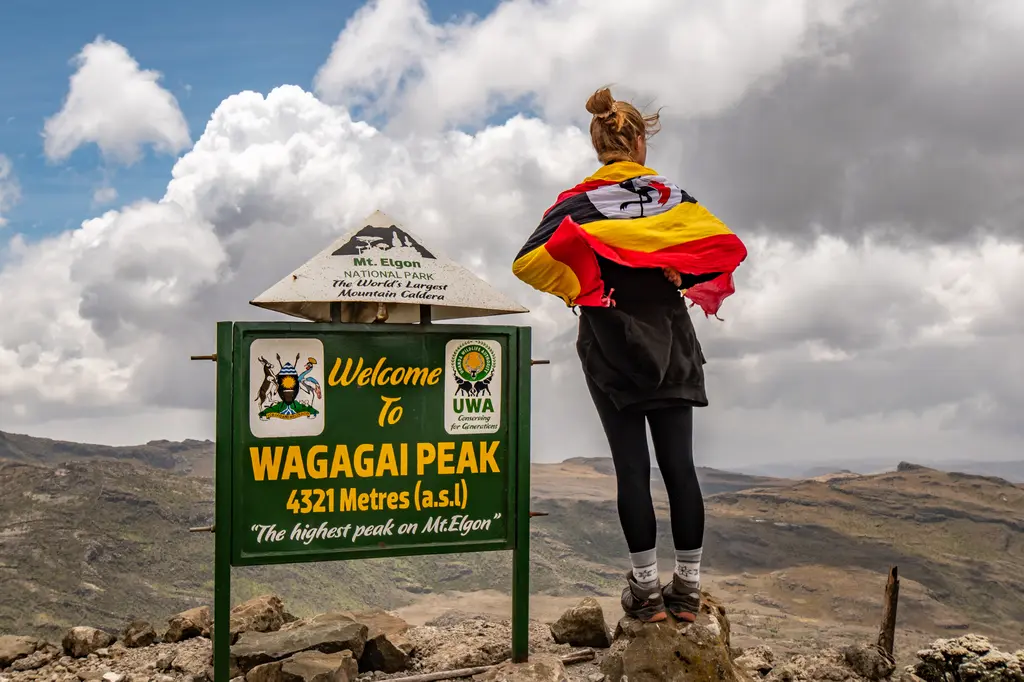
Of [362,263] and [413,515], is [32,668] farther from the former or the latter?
[362,263]

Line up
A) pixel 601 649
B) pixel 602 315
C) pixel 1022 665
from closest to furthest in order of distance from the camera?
pixel 602 315, pixel 1022 665, pixel 601 649

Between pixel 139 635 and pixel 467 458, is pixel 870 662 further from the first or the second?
pixel 139 635

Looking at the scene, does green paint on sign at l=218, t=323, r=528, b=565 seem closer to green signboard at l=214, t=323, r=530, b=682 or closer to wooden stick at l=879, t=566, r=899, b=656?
green signboard at l=214, t=323, r=530, b=682

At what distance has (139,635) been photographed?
700 cm

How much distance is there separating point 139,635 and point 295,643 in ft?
5.96

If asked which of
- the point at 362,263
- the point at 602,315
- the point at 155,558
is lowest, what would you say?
the point at 155,558

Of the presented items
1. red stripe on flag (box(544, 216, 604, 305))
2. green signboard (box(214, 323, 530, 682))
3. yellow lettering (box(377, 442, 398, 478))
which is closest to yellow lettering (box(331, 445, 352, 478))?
green signboard (box(214, 323, 530, 682))

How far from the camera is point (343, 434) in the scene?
223 inches

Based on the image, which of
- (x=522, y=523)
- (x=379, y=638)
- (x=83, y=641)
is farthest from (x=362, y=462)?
(x=83, y=641)

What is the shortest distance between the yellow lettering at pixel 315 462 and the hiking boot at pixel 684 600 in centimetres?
228

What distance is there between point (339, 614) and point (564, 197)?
370 cm

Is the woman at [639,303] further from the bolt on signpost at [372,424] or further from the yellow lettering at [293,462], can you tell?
the yellow lettering at [293,462]

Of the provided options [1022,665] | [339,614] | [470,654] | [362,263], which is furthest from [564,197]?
[1022,665]

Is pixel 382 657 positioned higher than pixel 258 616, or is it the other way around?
pixel 258 616
